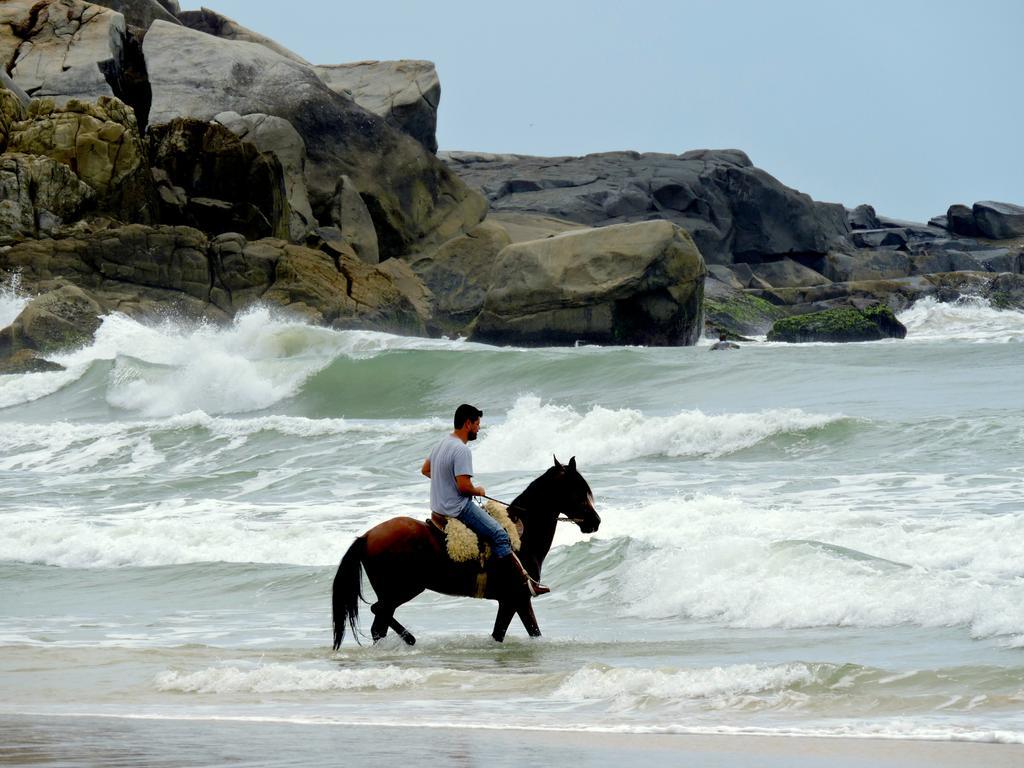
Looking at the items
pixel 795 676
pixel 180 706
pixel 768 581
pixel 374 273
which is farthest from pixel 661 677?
pixel 374 273

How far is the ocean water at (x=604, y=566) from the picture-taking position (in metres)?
7.99

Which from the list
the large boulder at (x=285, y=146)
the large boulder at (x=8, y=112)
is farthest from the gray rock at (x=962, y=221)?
the large boulder at (x=8, y=112)

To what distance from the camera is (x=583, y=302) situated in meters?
38.9

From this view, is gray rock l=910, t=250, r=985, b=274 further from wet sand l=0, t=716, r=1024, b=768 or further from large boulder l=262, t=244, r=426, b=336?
→ wet sand l=0, t=716, r=1024, b=768

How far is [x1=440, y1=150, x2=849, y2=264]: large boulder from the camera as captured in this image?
71.1 meters

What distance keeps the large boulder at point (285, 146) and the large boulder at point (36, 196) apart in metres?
7.82

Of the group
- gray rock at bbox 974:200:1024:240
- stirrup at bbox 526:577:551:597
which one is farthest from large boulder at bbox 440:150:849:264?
stirrup at bbox 526:577:551:597

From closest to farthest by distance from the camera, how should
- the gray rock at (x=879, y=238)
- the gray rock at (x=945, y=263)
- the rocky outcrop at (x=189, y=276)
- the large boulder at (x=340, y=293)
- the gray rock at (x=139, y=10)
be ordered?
the rocky outcrop at (x=189, y=276), the large boulder at (x=340, y=293), the gray rock at (x=139, y=10), the gray rock at (x=945, y=263), the gray rock at (x=879, y=238)

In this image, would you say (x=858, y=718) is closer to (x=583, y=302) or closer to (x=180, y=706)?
(x=180, y=706)

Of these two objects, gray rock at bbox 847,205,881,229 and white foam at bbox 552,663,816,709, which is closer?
white foam at bbox 552,663,816,709

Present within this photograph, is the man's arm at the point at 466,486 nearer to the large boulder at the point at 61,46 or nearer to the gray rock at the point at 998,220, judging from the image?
the large boulder at the point at 61,46

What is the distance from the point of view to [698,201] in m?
73.2

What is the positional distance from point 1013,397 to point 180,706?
18156mm

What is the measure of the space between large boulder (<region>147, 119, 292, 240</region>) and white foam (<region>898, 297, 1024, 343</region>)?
22055 mm
